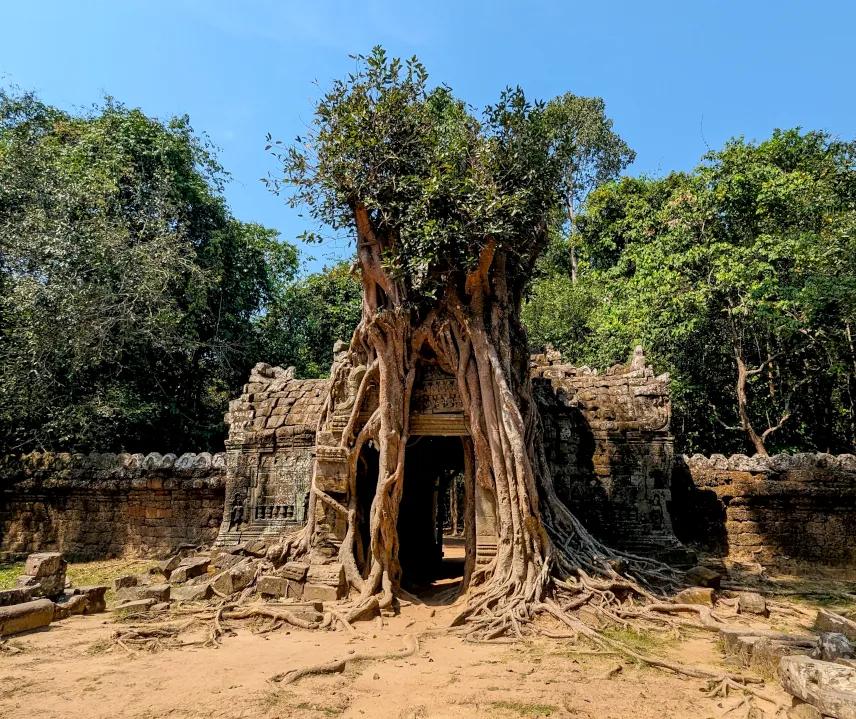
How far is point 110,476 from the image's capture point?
990 centimetres

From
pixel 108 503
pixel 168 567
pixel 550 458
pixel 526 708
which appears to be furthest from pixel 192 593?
pixel 550 458

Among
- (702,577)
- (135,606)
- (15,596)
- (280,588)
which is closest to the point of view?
(15,596)

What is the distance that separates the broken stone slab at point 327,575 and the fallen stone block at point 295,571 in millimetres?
61

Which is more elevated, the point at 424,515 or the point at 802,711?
the point at 424,515

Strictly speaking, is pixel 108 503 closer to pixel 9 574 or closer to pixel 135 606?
pixel 9 574

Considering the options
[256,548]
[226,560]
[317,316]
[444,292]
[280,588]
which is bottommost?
[280,588]

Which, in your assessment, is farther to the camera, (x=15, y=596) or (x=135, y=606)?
(x=135, y=606)

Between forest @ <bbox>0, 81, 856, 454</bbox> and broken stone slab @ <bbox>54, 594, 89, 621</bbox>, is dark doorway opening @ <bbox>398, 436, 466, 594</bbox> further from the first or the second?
broken stone slab @ <bbox>54, 594, 89, 621</bbox>

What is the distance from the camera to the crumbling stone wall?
8.09 metres

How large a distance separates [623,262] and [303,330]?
1013 centimetres

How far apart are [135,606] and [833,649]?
6.77 m

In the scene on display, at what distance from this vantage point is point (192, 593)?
6836mm

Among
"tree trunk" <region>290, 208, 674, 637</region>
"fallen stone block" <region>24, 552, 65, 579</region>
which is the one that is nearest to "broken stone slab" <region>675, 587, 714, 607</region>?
"tree trunk" <region>290, 208, 674, 637</region>

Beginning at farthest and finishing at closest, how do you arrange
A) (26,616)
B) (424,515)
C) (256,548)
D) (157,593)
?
(424,515) < (256,548) < (157,593) < (26,616)
